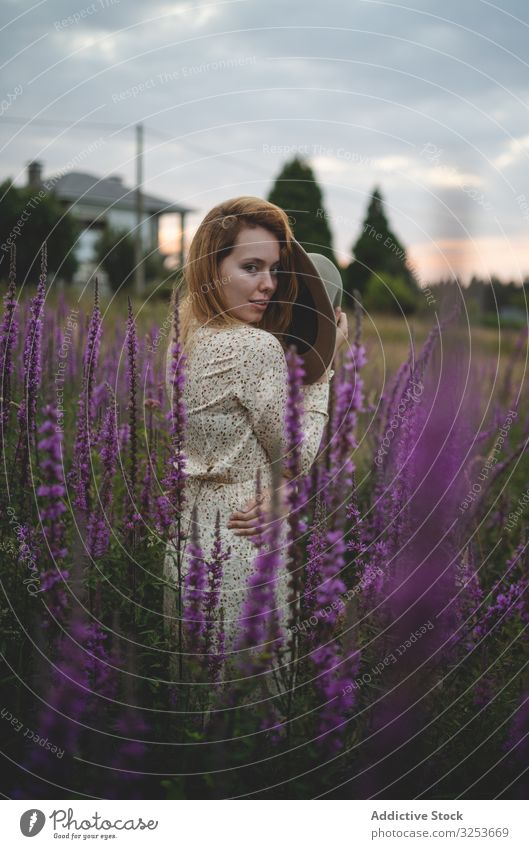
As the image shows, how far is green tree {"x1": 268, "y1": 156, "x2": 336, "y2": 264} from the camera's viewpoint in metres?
3.32

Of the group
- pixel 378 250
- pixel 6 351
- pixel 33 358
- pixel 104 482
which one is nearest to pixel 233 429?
pixel 104 482

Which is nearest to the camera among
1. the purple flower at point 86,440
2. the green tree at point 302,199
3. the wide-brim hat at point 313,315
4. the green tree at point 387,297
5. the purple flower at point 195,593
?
the purple flower at point 195,593

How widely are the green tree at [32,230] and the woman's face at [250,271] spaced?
0.61 m

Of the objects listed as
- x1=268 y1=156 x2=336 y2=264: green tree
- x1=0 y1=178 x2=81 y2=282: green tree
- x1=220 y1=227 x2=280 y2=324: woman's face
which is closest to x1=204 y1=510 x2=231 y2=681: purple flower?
x1=220 y1=227 x2=280 y2=324: woman's face

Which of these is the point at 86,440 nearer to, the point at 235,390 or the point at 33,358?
the point at 33,358

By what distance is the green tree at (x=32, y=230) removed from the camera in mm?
2844

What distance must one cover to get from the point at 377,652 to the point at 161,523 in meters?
0.88

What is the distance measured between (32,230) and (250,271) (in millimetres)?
4272

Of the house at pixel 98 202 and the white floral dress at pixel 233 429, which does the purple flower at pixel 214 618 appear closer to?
the white floral dress at pixel 233 429

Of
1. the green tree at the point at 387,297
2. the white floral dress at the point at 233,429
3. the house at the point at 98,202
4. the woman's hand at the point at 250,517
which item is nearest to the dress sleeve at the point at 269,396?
the white floral dress at the point at 233,429

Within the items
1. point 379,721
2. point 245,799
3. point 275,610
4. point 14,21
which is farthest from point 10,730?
point 14,21

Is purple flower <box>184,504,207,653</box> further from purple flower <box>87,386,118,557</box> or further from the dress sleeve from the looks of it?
the dress sleeve

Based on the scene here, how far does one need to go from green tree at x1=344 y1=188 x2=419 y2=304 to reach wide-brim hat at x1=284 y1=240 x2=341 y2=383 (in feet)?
0.52

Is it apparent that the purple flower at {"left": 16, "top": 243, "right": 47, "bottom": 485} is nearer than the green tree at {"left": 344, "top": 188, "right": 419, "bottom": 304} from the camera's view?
Yes
